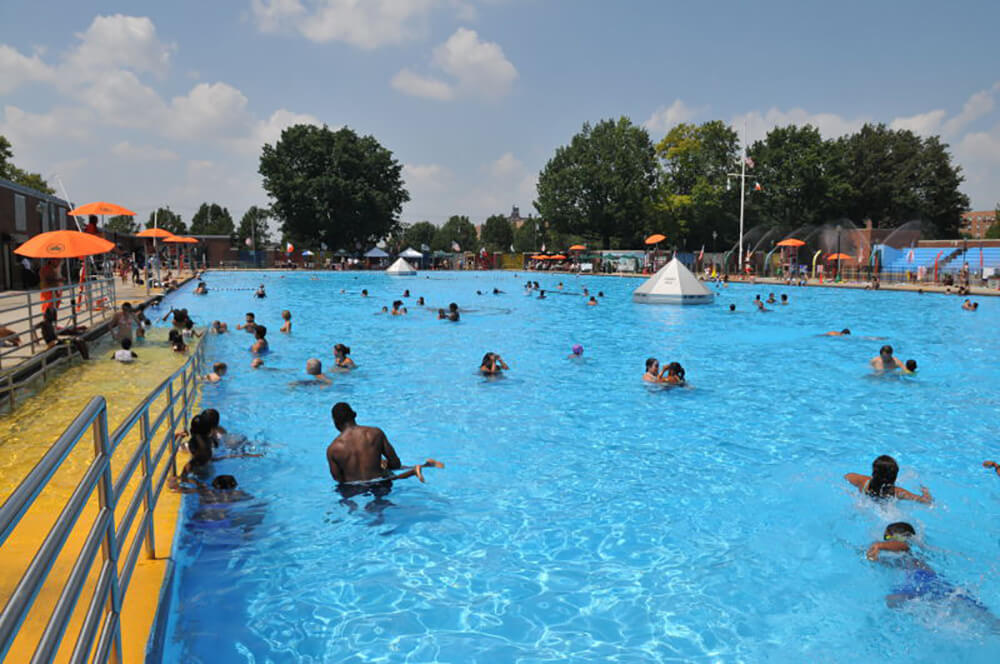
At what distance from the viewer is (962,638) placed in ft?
16.6

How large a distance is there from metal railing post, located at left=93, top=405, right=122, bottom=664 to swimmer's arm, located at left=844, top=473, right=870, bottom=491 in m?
7.58

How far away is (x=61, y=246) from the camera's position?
13227 millimetres

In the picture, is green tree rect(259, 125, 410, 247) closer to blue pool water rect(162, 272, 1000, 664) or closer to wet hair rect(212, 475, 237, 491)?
blue pool water rect(162, 272, 1000, 664)

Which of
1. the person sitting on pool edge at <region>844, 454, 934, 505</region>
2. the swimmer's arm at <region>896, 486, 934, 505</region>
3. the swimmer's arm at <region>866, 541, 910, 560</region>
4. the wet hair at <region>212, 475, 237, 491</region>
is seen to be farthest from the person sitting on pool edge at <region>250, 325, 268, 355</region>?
the swimmer's arm at <region>866, 541, 910, 560</region>

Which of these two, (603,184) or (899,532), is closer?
(899,532)

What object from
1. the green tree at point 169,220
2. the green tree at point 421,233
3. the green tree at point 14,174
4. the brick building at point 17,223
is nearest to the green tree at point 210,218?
the green tree at point 169,220

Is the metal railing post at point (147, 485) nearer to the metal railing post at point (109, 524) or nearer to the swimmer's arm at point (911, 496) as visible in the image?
the metal railing post at point (109, 524)

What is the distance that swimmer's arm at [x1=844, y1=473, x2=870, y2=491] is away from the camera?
25.5ft

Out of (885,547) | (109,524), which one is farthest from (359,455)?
(885,547)

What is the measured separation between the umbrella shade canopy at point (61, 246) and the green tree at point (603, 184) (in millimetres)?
63853

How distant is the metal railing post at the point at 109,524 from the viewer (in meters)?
2.73

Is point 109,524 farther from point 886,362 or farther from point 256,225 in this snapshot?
point 256,225

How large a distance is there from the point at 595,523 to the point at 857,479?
3354 millimetres

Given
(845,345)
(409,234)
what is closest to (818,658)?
(845,345)
